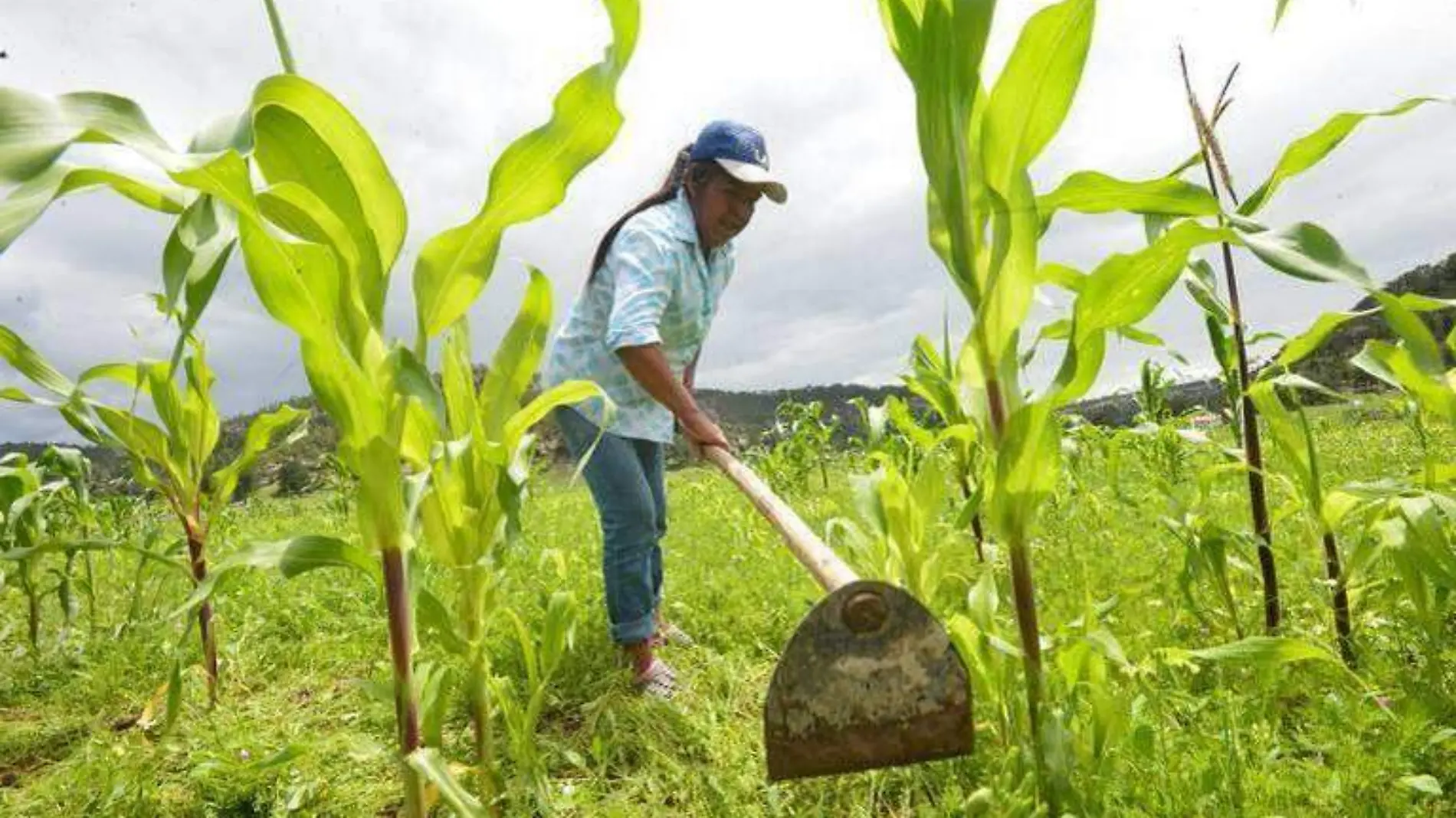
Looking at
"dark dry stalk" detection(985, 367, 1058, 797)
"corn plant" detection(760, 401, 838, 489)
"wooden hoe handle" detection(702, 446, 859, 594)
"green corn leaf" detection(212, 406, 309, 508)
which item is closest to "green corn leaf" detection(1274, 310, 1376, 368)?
"dark dry stalk" detection(985, 367, 1058, 797)

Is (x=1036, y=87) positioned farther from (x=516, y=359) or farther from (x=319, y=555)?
(x=319, y=555)

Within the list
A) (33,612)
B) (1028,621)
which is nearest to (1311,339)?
(1028,621)

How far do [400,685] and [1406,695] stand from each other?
223 cm

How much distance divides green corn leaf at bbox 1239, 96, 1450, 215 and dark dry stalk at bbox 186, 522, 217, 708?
3.49 meters

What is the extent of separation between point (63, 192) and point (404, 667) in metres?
0.97

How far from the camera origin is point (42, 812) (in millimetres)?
2307

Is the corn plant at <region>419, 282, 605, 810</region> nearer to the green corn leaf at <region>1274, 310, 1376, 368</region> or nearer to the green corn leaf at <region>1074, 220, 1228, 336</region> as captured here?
the green corn leaf at <region>1074, 220, 1228, 336</region>

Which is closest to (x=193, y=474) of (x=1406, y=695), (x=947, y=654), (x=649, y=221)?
(x=649, y=221)

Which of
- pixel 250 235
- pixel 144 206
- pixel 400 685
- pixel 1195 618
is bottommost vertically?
pixel 1195 618

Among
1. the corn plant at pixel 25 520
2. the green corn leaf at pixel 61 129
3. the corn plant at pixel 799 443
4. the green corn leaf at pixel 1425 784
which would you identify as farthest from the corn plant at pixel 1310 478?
the corn plant at pixel 799 443

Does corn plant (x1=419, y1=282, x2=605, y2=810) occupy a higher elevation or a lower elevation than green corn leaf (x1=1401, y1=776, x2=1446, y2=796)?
higher

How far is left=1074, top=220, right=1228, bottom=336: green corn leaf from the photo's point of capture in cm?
151

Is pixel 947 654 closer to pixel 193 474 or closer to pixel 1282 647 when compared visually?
pixel 1282 647

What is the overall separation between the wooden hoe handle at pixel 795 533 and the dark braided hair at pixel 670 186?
3.00 ft
